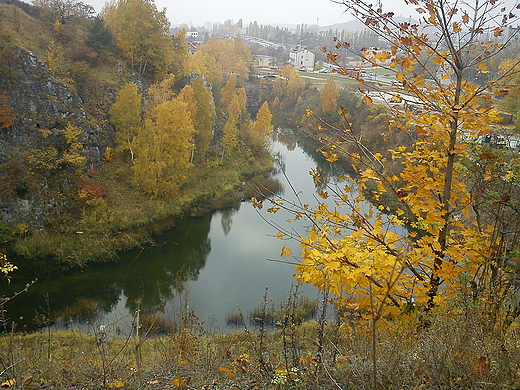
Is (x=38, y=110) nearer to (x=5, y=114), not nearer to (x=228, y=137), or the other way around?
(x=5, y=114)

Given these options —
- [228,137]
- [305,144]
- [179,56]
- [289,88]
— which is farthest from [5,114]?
[289,88]

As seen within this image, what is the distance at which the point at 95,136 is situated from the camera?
670 inches

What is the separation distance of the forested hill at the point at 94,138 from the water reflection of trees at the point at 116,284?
0.81 meters

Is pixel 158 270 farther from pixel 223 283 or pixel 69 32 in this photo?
pixel 69 32

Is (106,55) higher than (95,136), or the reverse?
(106,55)

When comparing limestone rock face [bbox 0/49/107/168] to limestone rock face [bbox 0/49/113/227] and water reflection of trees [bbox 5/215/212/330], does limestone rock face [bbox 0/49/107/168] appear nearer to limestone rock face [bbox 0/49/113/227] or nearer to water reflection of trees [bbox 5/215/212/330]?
limestone rock face [bbox 0/49/113/227]

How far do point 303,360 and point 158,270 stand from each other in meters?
10.3

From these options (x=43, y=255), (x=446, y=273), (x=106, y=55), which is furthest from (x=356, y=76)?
(x=106, y=55)

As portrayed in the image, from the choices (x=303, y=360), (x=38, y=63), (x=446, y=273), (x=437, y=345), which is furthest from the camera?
(x=38, y=63)

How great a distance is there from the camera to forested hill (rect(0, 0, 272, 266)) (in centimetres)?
1394

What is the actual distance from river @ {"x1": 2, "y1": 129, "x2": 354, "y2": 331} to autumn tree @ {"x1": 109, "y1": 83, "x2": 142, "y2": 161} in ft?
15.6

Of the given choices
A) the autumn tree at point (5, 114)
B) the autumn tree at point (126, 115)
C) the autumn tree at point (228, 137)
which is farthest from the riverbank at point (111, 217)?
the autumn tree at point (5, 114)

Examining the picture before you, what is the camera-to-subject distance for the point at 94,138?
16938mm

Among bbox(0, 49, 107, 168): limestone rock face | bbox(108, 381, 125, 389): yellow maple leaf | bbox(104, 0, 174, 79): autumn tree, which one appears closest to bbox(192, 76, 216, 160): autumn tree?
bbox(104, 0, 174, 79): autumn tree
